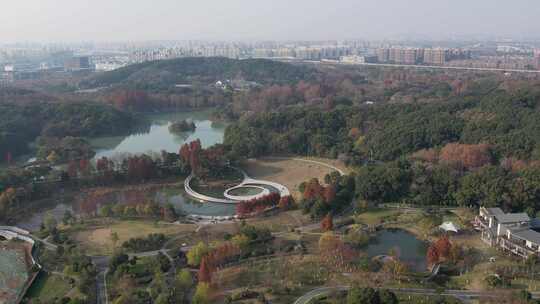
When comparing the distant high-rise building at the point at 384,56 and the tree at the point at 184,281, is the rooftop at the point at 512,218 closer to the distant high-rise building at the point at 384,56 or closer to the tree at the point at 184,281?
the tree at the point at 184,281

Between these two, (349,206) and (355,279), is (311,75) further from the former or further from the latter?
(355,279)

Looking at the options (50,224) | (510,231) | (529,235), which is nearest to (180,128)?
(50,224)

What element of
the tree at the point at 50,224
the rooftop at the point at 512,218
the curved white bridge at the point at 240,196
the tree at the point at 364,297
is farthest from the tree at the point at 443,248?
the tree at the point at 50,224

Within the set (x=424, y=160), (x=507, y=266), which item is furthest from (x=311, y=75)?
(x=507, y=266)

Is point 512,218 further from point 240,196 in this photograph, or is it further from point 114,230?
point 114,230

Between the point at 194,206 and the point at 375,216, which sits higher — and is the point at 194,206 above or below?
below

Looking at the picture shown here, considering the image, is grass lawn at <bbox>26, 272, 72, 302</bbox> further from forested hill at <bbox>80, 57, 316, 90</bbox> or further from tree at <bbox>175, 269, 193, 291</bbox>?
forested hill at <bbox>80, 57, 316, 90</bbox>
